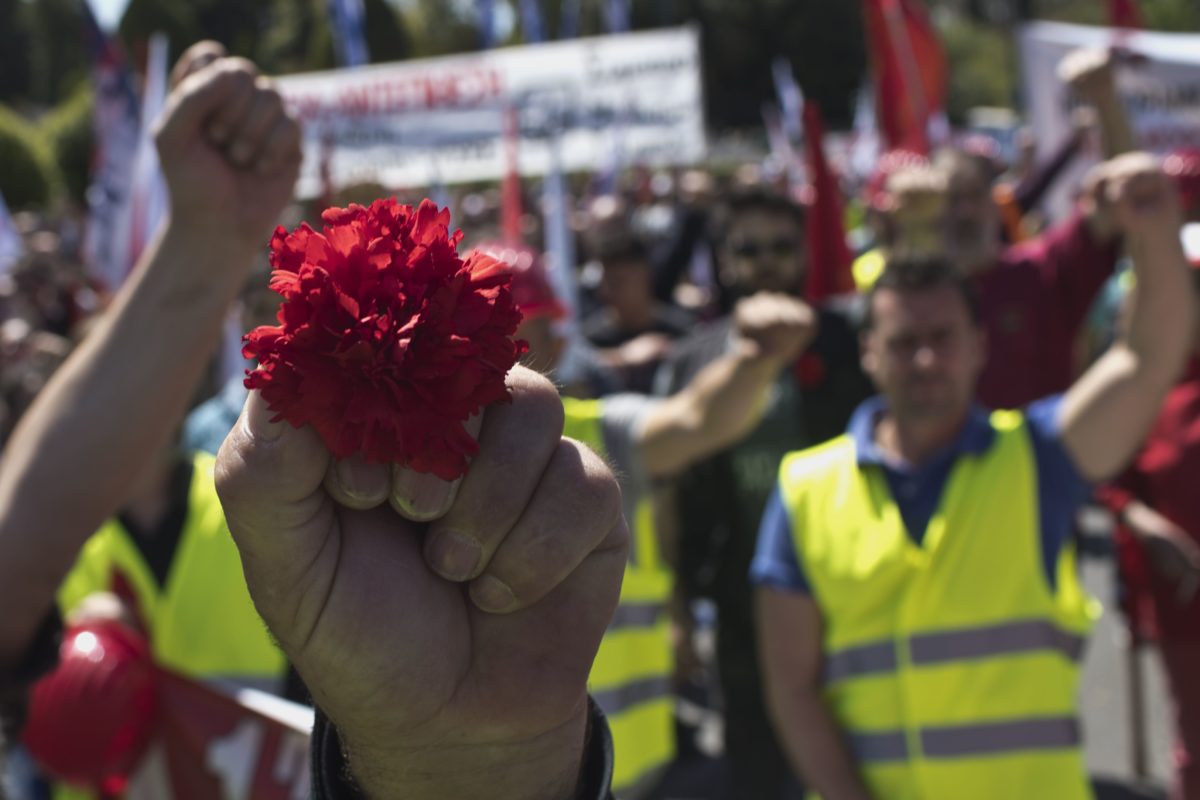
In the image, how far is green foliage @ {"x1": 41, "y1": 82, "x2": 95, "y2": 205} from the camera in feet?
80.4

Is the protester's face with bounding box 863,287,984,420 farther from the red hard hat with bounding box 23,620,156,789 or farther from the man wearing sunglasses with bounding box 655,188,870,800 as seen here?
the red hard hat with bounding box 23,620,156,789

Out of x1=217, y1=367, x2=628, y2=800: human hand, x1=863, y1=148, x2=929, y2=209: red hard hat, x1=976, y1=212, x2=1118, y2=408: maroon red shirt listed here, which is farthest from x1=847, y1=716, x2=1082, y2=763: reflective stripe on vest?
x1=863, y1=148, x2=929, y2=209: red hard hat

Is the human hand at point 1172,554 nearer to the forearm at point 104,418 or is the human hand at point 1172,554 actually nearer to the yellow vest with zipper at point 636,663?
the yellow vest with zipper at point 636,663

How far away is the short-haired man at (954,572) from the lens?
8.62ft

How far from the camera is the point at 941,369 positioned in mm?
2801

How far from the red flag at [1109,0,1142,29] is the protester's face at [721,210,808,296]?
3194mm

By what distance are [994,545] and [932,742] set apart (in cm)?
41

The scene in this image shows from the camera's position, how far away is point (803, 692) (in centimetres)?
275

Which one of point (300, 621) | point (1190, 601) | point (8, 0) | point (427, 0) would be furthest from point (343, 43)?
point (8, 0)

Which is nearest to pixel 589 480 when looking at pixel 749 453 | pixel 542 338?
pixel 542 338

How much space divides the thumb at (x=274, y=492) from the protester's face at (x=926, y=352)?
2.14 meters

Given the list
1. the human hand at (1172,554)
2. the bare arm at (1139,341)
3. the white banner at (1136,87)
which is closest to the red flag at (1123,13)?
the white banner at (1136,87)

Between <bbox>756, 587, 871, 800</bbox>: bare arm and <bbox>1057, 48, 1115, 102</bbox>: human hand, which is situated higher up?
<bbox>1057, 48, 1115, 102</bbox>: human hand

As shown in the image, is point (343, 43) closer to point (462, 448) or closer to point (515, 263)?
point (515, 263)
